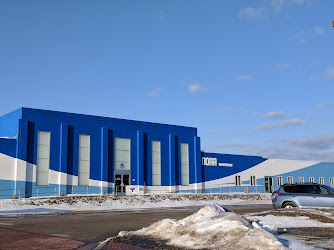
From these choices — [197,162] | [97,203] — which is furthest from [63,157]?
[197,162]

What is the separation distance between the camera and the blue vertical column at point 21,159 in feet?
109

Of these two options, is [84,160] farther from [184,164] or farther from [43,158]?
[184,164]

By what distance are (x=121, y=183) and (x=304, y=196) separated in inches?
998

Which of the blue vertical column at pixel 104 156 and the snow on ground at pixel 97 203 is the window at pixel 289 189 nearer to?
the snow on ground at pixel 97 203

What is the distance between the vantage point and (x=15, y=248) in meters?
8.68

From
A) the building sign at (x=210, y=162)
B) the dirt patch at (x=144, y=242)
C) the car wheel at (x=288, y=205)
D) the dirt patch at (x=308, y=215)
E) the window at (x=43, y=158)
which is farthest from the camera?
the building sign at (x=210, y=162)

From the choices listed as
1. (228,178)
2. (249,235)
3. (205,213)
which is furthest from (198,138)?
(249,235)

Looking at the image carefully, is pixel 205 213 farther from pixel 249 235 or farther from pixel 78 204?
pixel 78 204

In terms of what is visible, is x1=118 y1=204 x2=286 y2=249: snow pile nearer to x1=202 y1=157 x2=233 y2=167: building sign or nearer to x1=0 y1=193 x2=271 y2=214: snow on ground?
x1=0 y1=193 x2=271 y2=214: snow on ground

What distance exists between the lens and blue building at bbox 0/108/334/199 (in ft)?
112

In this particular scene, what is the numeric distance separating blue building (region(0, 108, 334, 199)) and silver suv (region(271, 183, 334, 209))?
22714 mm

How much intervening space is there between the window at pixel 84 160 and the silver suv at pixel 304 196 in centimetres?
2334

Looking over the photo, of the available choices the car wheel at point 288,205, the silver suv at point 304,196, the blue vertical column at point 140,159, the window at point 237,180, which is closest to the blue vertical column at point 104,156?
the blue vertical column at point 140,159

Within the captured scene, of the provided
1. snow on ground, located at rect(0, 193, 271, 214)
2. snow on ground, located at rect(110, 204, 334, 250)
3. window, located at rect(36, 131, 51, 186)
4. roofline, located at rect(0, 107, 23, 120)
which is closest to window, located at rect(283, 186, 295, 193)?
snow on ground, located at rect(110, 204, 334, 250)
